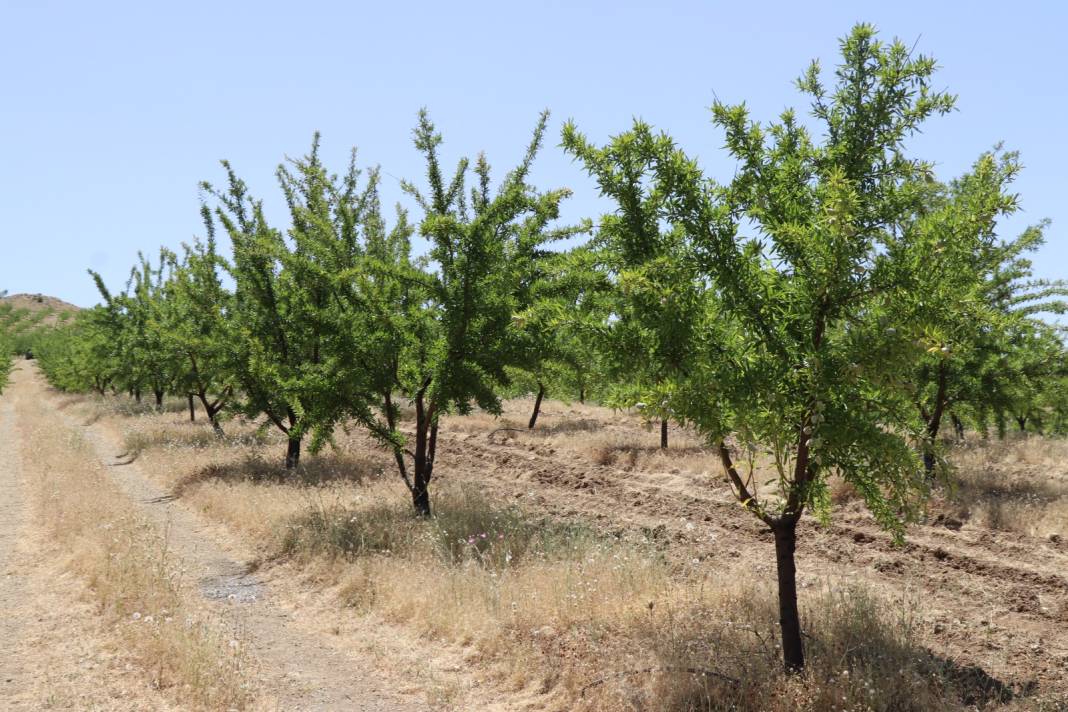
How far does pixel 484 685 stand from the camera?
6.31 m

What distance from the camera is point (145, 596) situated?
8102mm

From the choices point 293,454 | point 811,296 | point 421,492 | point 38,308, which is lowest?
point 421,492

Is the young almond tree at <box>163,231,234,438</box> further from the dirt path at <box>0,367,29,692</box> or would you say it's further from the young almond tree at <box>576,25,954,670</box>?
the young almond tree at <box>576,25,954,670</box>

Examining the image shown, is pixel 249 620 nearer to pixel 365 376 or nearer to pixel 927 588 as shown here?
pixel 365 376

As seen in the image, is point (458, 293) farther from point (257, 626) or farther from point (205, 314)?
point (205, 314)

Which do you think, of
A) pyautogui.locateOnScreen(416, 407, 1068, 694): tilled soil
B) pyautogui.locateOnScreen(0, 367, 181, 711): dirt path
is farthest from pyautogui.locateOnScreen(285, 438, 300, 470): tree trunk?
pyautogui.locateOnScreen(0, 367, 181, 711): dirt path

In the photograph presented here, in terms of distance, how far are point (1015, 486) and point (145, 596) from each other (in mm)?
14552

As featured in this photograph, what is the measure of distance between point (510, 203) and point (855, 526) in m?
7.47

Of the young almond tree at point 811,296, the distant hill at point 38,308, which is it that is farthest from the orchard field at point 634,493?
the distant hill at point 38,308

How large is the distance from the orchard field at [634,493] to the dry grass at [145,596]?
51mm

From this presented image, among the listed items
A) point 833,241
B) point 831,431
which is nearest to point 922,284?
point 833,241

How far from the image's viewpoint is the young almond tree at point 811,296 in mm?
4992

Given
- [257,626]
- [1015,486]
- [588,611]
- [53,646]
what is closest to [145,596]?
[53,646]

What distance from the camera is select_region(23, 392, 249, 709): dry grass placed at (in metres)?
6.09
